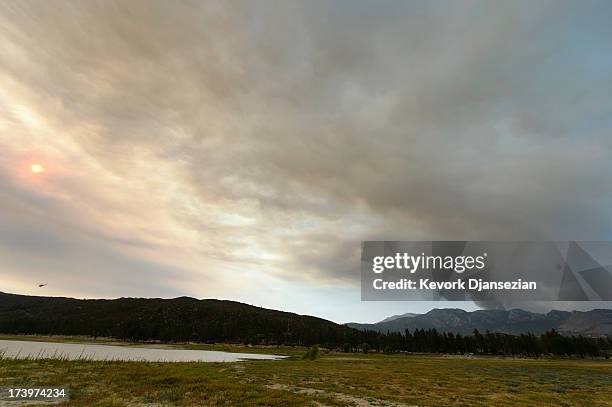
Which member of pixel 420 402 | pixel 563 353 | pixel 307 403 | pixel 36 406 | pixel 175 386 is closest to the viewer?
pixel 36 406

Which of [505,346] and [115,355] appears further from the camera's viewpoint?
[505,346]

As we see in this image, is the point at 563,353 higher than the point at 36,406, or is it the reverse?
the point at 563,353

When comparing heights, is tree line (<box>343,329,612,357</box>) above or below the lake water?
above

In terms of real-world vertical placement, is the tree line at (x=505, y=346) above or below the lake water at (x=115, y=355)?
above

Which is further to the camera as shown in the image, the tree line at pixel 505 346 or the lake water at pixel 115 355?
the tree line at pixel 505 346

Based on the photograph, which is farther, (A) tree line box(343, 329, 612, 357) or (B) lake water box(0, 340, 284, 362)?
(A) tree line box(343, 329, 612, 357)

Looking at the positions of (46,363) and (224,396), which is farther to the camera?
(46,363)

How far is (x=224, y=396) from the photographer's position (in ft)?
97.0

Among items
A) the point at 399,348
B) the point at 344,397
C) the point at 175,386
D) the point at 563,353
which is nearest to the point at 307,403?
the point at 344,397

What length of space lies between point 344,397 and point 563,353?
21784cm

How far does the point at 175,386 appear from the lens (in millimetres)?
34375

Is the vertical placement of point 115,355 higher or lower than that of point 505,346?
lower

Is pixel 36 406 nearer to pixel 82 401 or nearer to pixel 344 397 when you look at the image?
pixel 82 401

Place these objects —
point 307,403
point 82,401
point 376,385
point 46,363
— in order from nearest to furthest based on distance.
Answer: point 82,401 → point 307,403 → point 376,385 → point 46,363
